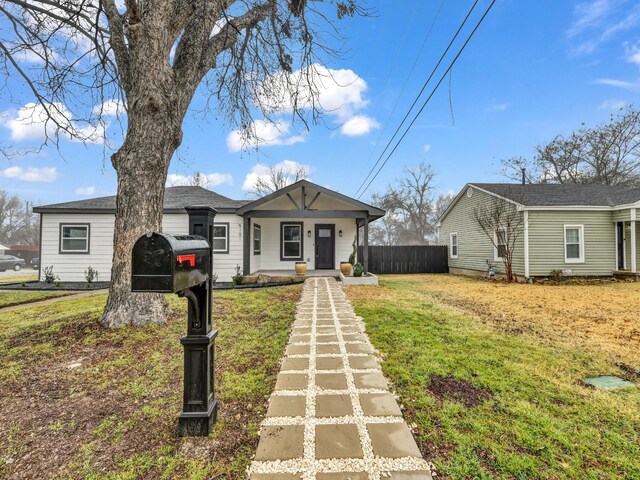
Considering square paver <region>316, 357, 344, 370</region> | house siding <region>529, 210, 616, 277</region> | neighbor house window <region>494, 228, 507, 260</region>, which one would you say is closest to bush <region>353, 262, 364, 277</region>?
neighbor house window <region>494, 228, 507, 260</region>

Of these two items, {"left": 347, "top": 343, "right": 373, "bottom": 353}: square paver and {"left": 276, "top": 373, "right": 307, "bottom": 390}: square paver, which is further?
{"left": 347, "top": 343, "right": 373, "bottom": 353}: square paver

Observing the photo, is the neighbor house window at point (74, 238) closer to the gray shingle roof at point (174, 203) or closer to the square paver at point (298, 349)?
the gray shingle roof at point (174, 203)

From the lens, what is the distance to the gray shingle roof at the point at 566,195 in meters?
11.4

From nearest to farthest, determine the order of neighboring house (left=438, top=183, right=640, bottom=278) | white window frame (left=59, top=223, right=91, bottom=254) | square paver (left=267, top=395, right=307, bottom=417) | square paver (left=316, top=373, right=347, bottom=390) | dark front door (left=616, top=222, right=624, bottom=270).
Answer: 1. square paver (left=267, top=395, right=307, bottom=417)
2. square paver (left=316, top=373, right=347, bottom=390)
3. white window frame (left=59, top=223, right=91, bottom=254)
4. neighboring house (left=438, top=183, right=640, bottom=278)
5. dark front door (left=616, top=222, right=624, bottom=270)

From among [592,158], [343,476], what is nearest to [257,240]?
[343,476]

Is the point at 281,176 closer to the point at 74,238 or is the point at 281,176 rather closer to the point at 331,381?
the point at 74,238

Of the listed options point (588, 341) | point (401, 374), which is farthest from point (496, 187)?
point (401, 374)

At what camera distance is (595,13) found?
7656 mm

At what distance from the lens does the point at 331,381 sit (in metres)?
2.64

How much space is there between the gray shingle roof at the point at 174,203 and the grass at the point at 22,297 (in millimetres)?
2966

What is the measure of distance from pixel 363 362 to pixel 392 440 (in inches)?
49.9

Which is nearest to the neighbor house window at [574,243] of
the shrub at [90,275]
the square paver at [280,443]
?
the square paver at [280,443]

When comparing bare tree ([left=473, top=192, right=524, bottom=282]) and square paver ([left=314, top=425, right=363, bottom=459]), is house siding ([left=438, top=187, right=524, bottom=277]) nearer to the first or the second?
bare tree ([left=473, top=192, right=524, bottom=282])

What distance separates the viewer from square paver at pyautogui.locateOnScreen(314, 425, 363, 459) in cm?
169
